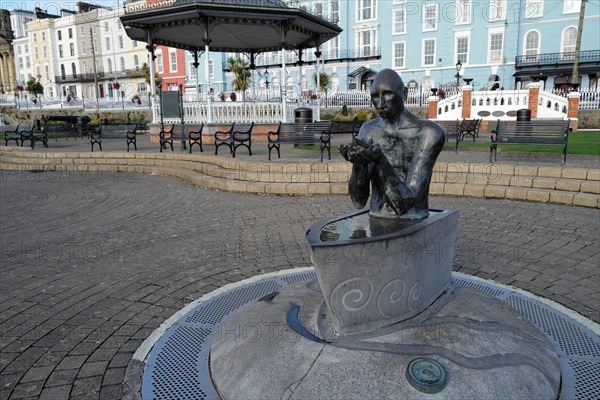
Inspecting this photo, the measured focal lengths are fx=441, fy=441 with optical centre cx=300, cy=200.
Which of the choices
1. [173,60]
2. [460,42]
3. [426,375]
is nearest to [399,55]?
[460,42]

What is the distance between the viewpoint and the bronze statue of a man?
2.80 m

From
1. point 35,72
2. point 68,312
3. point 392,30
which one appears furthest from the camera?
point 35,72

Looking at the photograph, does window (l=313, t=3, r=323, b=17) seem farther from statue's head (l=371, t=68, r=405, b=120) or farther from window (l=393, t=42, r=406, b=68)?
statue's head (l=371, t=68, r=405, b=120)

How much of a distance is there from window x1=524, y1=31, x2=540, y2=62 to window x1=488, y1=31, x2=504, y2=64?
1.89 metres

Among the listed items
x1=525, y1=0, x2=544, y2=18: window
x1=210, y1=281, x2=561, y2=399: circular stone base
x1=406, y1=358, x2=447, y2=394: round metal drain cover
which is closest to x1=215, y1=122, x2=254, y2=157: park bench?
x1=210, y1=281, x2=561, y2=399: circular stone base

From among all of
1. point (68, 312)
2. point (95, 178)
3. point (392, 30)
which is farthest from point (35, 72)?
point (68, 312)

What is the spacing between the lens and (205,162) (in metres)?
12.3

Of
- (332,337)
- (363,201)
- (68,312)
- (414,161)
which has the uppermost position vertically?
(414,161)

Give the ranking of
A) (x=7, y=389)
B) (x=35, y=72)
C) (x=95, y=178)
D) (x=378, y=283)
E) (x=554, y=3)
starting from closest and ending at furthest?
(x=378, y=283), (x=7, y=389), (x=95, y=178), (x=554, y=3), (x=35, y=72)

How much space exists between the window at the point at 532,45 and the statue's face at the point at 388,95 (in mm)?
38403

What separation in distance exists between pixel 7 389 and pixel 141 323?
104 cm

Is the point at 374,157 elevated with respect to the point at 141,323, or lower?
elevated

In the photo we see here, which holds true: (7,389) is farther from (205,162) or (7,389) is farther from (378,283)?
(205,162)

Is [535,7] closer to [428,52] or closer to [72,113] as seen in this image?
[428,52]
